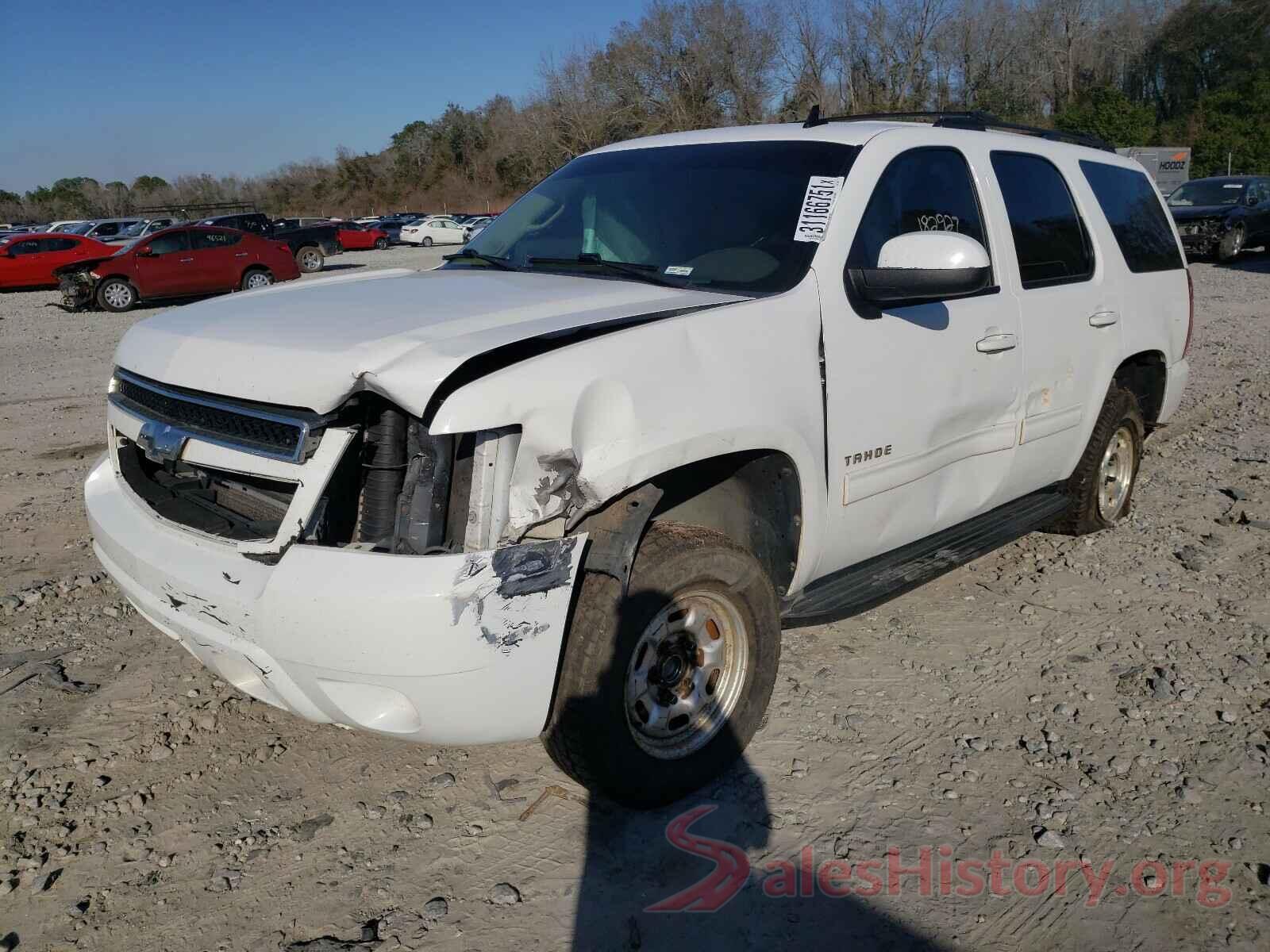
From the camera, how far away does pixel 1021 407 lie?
13.3 feet

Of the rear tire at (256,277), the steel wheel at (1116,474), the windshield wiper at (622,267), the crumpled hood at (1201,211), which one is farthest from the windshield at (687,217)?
the crumpled hood at (1201,211)

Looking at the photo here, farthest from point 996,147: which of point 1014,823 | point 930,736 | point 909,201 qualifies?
point 1014,823

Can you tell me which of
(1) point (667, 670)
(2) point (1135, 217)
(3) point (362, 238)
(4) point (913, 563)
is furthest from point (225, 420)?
(3) point (362, 238)

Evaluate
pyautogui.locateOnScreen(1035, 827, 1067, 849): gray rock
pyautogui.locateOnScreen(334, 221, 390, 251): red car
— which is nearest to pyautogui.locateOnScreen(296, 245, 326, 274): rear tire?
pyautogui.locateOnScreen(334, 221, 390, 251): red car

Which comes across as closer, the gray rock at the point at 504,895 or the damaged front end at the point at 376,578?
the damaged front end at the point at 376,578

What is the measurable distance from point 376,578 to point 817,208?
1.95 metres

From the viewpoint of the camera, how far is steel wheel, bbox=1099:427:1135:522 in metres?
5.07

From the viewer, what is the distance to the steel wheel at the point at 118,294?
61.2ft

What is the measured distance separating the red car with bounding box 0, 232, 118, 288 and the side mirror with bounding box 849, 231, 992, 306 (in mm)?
23334

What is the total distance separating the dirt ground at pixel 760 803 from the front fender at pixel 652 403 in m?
0.97

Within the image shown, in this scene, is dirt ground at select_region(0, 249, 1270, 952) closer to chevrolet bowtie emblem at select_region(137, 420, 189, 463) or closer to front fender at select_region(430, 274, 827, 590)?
front fender at select_region(430, 274, 827, 590)

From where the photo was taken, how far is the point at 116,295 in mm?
18797

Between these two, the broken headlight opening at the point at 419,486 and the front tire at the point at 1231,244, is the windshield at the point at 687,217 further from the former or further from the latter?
the front tire at the point at 1231,244

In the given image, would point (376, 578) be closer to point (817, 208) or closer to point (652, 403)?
point (652, 403)
